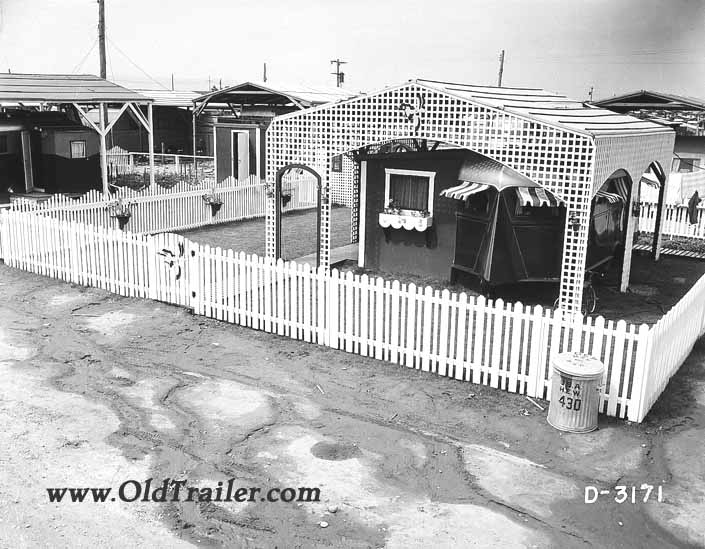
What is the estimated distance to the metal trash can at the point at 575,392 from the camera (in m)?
7.77

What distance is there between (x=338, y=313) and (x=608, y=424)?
4.02 m

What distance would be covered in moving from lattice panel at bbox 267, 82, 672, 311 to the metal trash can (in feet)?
13.4

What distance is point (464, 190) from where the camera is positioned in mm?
13500

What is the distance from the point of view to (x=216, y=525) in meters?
6.00

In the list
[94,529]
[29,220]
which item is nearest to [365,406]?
[94,529]

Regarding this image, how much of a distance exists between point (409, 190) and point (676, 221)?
10.4 meters

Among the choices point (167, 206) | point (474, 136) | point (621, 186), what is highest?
point (474, 136)

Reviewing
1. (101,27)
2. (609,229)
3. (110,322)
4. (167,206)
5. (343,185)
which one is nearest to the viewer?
(110,322)

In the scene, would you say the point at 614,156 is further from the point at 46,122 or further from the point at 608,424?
the point at 46,122

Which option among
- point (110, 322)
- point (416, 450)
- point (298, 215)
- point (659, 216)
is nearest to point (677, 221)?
point (659, 216)

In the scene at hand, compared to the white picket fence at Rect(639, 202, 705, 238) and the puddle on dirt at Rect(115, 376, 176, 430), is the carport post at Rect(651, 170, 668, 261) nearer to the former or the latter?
the white picket fence at Rect(639, 202, 705, 238)

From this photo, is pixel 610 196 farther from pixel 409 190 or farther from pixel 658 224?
pixel 409 190

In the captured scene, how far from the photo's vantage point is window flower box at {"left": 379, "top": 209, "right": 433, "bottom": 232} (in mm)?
14750

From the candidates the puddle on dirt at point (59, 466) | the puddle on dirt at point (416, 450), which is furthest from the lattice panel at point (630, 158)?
the puddle on dirt at point (59, 466)
